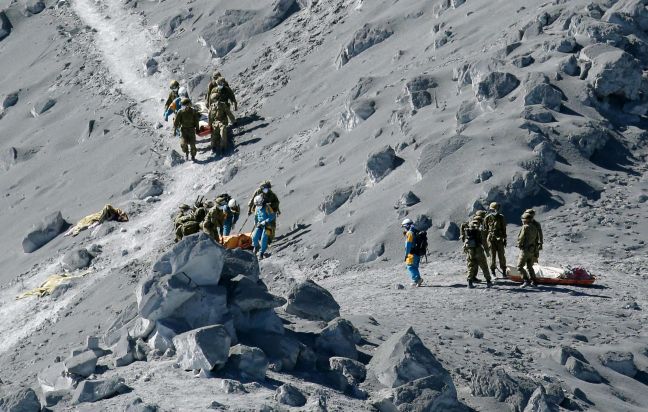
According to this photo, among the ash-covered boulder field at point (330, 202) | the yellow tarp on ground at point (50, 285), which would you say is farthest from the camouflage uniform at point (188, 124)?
the yellow tarp on ground at point (50, 285)

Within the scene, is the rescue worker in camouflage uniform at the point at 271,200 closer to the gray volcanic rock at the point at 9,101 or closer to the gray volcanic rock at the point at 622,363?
the gray volcanic rock at the point at 622,363

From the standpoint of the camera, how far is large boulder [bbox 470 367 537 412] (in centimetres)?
1497

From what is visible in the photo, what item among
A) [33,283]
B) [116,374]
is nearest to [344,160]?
[33,283]

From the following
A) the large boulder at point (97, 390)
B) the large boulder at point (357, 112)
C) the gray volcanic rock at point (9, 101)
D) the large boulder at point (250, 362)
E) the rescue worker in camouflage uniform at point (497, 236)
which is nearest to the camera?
the large boulder at point (97, 390)

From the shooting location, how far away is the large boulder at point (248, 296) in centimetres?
1538

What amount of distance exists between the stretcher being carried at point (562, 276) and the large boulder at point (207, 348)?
8.72m

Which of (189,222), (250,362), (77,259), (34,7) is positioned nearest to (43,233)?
(77,259)

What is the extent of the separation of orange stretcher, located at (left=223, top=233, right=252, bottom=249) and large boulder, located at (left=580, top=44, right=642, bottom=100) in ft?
28.3

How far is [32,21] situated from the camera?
169 feet

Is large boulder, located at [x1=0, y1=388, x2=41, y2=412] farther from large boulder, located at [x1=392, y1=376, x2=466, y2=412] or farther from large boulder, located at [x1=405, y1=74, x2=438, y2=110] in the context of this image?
large boulder, located at [x1=405, y1=74, x2=438, y2=110]

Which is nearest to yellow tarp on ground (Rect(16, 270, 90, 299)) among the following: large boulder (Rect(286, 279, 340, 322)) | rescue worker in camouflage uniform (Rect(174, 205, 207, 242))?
rescue worker in camouflage uniform (Rect(174, 205, 207, 242))

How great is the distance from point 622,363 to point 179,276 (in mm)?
6605

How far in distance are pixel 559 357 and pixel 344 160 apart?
42.4 ft

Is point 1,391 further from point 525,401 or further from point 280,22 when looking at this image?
point 280,22
